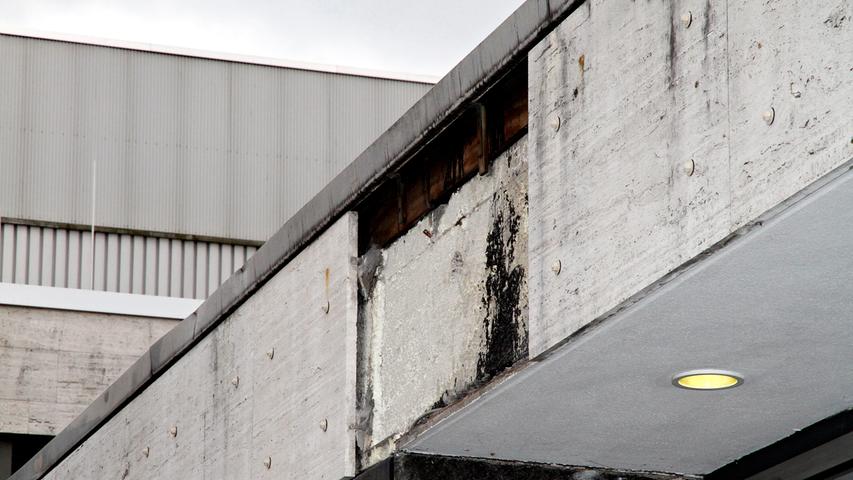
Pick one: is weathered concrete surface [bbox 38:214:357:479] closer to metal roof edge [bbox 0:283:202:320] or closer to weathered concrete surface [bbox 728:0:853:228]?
weathered concrete surface [bbox 728:0:853:228]

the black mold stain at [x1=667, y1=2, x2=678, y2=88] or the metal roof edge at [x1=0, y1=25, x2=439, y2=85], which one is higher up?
the metal roof edge at [x1=0, y1=25, x2=439, y2=85]

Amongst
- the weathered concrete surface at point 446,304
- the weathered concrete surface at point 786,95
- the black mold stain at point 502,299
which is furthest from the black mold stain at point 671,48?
the black mold stain at point 502,299

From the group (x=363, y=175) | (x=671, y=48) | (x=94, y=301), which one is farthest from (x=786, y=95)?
(x=94, y=301)

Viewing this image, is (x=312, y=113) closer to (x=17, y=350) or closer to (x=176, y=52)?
(x=176, y=52)

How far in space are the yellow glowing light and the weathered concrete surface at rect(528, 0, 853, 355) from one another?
773 millimetres

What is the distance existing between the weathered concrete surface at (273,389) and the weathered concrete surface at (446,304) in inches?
6.4

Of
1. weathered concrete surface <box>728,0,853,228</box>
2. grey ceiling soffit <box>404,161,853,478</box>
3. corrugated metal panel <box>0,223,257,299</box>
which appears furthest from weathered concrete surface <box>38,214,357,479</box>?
corrugated metal panel <box>0,223,257,299</box>

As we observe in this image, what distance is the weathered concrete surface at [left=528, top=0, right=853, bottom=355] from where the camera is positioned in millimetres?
5195

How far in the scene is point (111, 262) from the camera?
2086 cm

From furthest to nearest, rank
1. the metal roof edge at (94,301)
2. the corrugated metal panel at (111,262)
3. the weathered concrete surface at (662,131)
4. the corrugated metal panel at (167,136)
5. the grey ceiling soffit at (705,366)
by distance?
the corrugated metal panel at (167,136) → the corrugated metal panel at (111,262) → the metal roof edge at (94,301) → the grey ceiling soffit at (705,366) → the weathered concrete surface at (662,131)

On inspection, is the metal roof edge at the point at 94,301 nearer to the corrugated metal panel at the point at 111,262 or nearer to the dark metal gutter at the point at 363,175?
the corrugated metal panel at the point at 111,262

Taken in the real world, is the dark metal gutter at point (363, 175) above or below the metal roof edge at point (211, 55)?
below

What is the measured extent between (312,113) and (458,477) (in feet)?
48.7

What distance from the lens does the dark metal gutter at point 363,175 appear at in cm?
721
